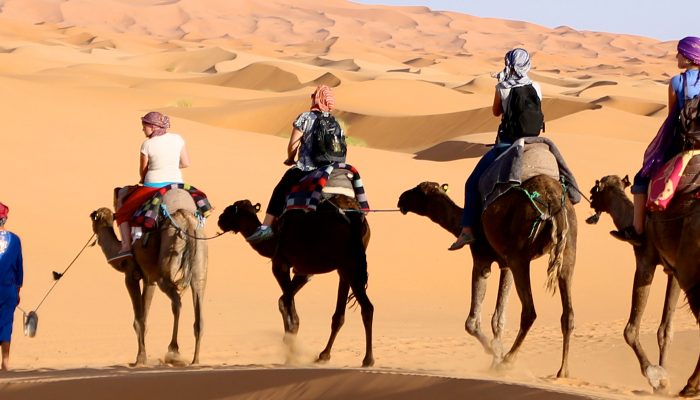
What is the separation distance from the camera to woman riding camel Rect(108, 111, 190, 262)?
12.6 metres

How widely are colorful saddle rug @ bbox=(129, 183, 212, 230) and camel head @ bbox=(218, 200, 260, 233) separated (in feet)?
1.56

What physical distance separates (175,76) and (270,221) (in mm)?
63694

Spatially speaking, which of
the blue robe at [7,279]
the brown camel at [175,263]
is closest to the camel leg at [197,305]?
the brown camel at [175,263]

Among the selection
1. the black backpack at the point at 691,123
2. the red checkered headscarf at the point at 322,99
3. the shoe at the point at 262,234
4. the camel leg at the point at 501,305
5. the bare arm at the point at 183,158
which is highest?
the red checkered headscarf at the point at 322,99

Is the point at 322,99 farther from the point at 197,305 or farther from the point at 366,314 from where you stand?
the point at 197,305

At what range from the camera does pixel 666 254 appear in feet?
31.6

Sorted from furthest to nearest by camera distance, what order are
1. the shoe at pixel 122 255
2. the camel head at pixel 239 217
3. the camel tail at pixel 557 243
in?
the camel head at pixel 239 217 → the shoe at pixel 122 255 → the camel tail at pixel 557 243

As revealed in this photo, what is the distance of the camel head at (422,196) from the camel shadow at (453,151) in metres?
19.3

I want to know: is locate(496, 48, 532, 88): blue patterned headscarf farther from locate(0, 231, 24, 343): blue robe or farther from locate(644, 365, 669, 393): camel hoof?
locate(0, 231, 24, 343): blue robe

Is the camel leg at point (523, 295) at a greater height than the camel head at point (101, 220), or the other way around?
the camel head at point (101, 220)

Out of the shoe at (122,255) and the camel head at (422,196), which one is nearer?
the camel head at (422,196)

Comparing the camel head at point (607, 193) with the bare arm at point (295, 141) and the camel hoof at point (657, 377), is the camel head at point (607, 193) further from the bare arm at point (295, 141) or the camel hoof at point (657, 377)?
the bare arm at point (295, 141)

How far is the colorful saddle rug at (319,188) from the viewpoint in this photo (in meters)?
12.0

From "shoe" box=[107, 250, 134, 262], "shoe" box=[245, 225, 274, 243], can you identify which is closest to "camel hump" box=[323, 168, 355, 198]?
"shoe" box=[245, 225, 274, 243]
